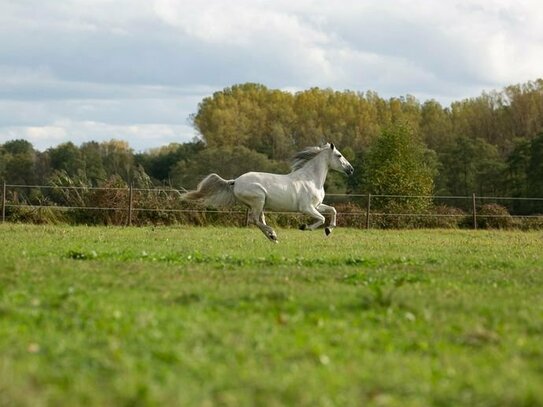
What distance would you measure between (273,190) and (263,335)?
42.3ft

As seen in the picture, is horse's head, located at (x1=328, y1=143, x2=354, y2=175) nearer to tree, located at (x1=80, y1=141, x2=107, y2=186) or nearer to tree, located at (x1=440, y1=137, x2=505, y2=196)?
tree, located at (x1=440, y1=137, x2=505, y2=196)

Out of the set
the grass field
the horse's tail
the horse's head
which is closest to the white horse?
the horse's tail

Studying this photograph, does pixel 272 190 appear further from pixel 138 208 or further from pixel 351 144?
pixel 351 144

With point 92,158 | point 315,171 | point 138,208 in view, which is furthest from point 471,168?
point 315,171

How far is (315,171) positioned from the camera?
20.4 metres

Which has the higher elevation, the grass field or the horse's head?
the horse's head

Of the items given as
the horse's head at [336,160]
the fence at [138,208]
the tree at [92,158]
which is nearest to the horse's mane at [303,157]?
the horse's head at [336,160]

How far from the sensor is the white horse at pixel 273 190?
19281 millimetres

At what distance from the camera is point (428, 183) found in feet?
158

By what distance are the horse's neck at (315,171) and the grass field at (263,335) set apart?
7605 millimetres

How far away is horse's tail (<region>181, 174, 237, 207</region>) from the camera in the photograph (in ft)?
63.9

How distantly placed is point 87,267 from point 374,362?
6.37 meters

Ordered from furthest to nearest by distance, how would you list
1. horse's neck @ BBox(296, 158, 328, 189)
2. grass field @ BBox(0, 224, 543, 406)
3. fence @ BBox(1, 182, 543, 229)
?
fence @ BBox(1, 182, 543, 229)
horse's neck @ BBox(296, 158, 328, 189)
grass field @ BBox(0, 224, 543, 406)

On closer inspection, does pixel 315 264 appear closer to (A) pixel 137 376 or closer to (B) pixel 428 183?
(A) pixel 137 376
